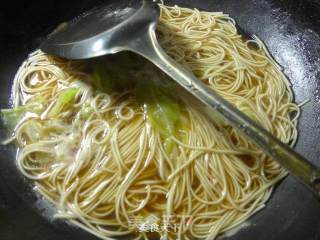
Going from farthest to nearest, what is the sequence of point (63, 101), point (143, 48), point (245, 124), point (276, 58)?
point (276, 58) < point (63, 101) < point (143, 48) < point (245, 124)

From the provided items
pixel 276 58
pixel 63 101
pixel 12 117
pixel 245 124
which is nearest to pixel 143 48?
pixel 63 101

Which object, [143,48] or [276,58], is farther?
[276,58]

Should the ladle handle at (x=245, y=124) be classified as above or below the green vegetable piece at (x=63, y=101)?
above

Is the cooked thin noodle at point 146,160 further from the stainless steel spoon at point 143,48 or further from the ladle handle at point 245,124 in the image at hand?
the ladle handle at point 245,124

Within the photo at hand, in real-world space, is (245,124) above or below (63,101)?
above

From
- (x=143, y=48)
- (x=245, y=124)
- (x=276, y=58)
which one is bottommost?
(x=276, y=58)

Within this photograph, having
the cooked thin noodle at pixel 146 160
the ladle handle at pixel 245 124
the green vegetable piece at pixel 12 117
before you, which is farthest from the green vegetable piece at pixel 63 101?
the ladle handle at pixel 245 124

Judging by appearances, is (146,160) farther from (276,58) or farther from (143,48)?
(276,58)
